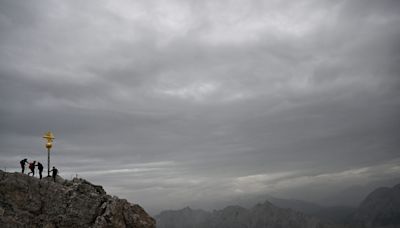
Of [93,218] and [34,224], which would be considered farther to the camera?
[93,218]

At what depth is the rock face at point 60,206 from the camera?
64.6 m

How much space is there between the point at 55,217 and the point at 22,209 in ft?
20.3

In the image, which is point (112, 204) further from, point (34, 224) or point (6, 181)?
point (6, 181)

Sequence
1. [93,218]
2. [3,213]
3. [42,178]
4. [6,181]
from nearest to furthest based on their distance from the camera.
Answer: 1. [3,213]
2. [6,181]
3. [93,218]
4. [42,178]

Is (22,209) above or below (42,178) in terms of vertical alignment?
below

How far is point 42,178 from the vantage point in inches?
3039

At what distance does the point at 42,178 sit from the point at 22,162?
224 inches

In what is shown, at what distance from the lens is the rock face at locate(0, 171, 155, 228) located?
64562 mm

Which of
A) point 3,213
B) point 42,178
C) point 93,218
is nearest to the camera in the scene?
point 3,213

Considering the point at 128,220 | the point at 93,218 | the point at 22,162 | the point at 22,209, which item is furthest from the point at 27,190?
the point at 128,220

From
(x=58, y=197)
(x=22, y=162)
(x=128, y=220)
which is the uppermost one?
(x=22, y=162)

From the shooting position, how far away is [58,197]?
70812 millimetres

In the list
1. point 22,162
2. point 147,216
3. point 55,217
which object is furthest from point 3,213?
point 147,216

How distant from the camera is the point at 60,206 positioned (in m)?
69.3
